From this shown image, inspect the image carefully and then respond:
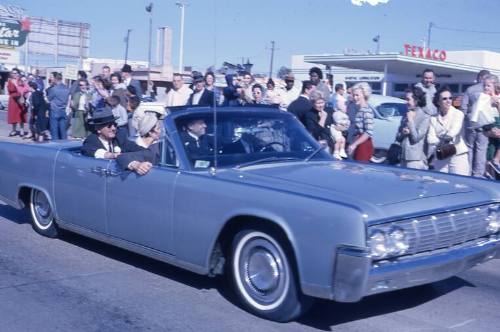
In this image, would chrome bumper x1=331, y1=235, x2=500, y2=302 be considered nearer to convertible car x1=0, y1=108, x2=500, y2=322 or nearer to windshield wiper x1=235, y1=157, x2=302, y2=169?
convertible car x1=0, y1=108, x2=500, y2=322

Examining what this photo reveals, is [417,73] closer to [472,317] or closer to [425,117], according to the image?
[425,117]

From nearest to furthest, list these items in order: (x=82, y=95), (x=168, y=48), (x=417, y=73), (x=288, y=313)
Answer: (x=288, y=313) → (x=82, y=95) → (x=417, y=73) → (x=168, y=48)

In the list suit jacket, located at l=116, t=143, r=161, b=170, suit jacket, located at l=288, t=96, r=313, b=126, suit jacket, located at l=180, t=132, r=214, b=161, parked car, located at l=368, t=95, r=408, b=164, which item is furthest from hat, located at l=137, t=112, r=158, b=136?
parked car, located at l=368, t=95, r=408, b=164

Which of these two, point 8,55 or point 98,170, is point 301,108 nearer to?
point 98,170

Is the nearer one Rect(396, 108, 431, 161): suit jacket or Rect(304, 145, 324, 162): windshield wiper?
Rect(304, 145, 324, 162): windshield wiper

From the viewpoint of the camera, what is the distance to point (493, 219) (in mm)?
5465

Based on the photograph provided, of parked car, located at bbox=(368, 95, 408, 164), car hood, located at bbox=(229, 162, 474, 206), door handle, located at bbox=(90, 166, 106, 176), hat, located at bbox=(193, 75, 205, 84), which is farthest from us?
parked car, located at bbox=(368, 95, 408, 164)

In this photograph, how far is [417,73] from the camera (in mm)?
37594

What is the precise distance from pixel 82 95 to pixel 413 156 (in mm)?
8151

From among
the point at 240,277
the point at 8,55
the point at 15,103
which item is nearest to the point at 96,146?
the point at 240,277

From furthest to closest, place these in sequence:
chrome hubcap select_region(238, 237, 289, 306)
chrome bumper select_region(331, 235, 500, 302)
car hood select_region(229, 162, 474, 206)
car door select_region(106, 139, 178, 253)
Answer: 1. car door select_region(106, 139, 178, 253)
2. chrome hubcap select_region(238, 237, 289, 306)
3. car hood select_region(229, 162, 474, 206)
4. chrome bumper select_region(331, 235, 500, 302)

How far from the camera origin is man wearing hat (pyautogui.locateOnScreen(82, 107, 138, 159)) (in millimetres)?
7051

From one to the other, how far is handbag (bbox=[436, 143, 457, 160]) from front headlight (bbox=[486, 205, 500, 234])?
3.66 m

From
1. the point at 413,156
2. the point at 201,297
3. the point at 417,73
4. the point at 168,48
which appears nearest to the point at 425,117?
the point at 413,156
